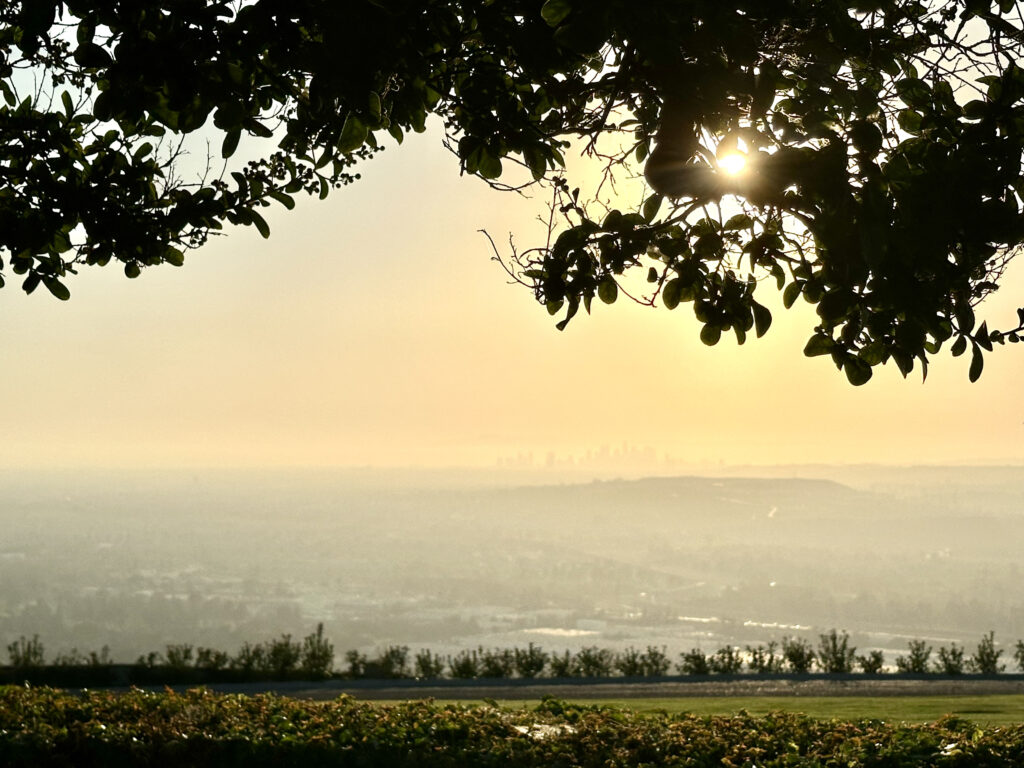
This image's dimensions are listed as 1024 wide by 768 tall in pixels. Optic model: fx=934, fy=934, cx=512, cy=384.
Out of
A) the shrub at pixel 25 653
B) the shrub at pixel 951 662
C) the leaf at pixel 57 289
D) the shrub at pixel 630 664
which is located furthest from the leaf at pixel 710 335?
the shrub at pixel 25 653

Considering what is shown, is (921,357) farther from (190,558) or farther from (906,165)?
(190,558)

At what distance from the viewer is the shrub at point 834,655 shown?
17562mm

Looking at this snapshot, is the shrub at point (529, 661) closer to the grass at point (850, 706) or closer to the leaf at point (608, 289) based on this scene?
the grass at point (850, 706)

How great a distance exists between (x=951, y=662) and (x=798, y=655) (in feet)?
9.32

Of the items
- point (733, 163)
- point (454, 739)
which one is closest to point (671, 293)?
point (733, 163)

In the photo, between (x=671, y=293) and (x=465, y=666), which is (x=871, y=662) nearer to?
(x=465, y=666)

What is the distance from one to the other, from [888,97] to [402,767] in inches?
250

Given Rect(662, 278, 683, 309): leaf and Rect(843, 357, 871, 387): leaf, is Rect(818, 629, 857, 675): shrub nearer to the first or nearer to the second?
Rect(843, 357, 871, 387): leaf

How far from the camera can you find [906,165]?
5047mm

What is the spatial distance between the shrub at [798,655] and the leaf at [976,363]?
13.2 metres

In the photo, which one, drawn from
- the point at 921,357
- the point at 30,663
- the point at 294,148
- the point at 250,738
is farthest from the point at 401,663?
the point at 921,357

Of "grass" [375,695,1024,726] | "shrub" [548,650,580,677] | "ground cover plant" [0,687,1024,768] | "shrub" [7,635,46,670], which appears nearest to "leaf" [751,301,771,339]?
"ground cover plant" [0,687,1024,768]

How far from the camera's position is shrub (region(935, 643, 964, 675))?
17.4 m

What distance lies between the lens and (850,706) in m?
13.0
